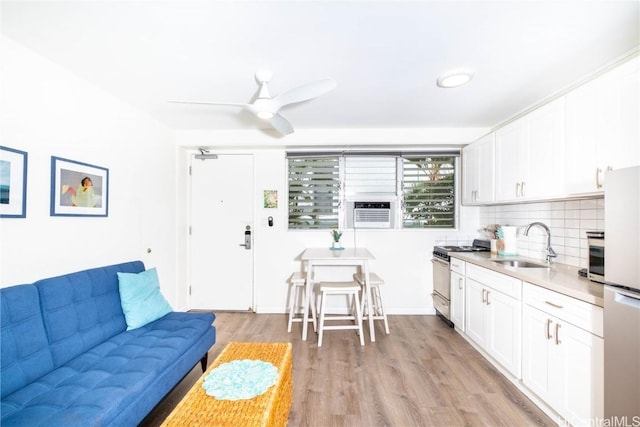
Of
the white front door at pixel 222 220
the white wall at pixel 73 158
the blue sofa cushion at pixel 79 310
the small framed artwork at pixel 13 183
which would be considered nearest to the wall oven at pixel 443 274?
the white front door at pixel 222 220

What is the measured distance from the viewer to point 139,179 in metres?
2.71

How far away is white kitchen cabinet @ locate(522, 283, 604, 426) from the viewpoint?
1.44m

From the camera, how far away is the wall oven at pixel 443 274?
3.14m

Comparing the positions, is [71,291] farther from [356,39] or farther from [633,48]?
[633,48]

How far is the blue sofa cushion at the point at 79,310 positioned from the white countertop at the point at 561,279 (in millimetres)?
2928

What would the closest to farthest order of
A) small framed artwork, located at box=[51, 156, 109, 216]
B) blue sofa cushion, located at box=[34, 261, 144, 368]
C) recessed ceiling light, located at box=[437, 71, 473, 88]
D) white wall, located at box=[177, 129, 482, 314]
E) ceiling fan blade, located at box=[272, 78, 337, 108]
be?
1. blue sofa cushion, located at box=[34, 261, 144, 368]
2. ceiling fan blade, located at box=[272, 78, 337, 108]
3. small framed artwork, located at box=[51, 156, 109, 216]
4. recessed ceiling light, located at box=[437, 71, 473, 88]
5. white wall, located at box=[177, 129, 482, 314]

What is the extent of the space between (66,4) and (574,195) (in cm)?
322

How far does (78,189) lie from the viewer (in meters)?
2.02

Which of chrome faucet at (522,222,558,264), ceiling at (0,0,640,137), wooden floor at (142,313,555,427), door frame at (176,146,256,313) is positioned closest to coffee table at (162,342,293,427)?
wooden floor at (142,313,555,427)

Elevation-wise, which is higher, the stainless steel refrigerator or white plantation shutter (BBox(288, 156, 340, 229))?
white plantation shutter (BBox(288, 156, 340, 229))

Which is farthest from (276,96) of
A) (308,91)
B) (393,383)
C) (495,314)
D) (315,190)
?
(495,314)

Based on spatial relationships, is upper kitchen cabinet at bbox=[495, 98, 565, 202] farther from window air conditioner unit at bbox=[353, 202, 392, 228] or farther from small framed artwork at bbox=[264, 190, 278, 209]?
small framed artwork at bbox=[264, 190, 278, 209]

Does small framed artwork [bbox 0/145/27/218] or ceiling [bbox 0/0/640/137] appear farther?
small framed artwork [bbox 0/145/27/218]

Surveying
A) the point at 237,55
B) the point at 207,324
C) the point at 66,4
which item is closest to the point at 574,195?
the point at 237,55
